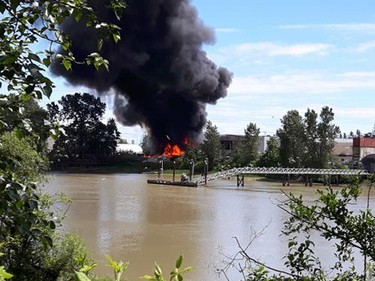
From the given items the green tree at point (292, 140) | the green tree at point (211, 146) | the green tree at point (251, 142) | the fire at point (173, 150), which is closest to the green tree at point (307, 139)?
the green tree at point (292, 140)

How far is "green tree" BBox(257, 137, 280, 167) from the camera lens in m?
50.5

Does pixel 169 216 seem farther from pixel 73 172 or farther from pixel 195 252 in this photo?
pixel 73 172

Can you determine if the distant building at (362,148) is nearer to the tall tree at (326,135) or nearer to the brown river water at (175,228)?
the tall tree at (326,135)

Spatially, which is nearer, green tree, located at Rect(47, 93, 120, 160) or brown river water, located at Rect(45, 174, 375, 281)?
brown river water, located at Rect(45, 174, 375, 281)

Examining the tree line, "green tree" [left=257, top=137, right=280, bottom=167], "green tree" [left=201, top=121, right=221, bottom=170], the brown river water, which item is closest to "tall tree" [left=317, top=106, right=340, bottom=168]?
the tree line

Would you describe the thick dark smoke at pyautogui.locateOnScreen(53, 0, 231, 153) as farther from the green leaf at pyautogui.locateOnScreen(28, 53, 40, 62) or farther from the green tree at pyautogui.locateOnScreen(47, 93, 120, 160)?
the green leaf at pyautogui.locateOnScreen(28, 53, 40, 62)

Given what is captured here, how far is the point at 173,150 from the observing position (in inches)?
1992

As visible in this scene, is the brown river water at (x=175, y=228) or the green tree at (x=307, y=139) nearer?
the brown river water at (x=175, y=228)

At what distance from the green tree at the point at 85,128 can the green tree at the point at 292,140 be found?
1995cm

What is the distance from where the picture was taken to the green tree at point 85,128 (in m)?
57.5

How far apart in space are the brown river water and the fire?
1936cm

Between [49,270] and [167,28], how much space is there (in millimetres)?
37991

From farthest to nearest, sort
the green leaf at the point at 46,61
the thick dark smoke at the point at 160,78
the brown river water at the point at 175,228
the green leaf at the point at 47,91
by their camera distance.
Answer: the thick dark smoke at the point at 160,78
the brown river water at the point at 175,228
the green leaf at the point at 46,61
the green leaf at the point at 47,91

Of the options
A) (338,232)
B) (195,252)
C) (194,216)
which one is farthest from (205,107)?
(338,232)
